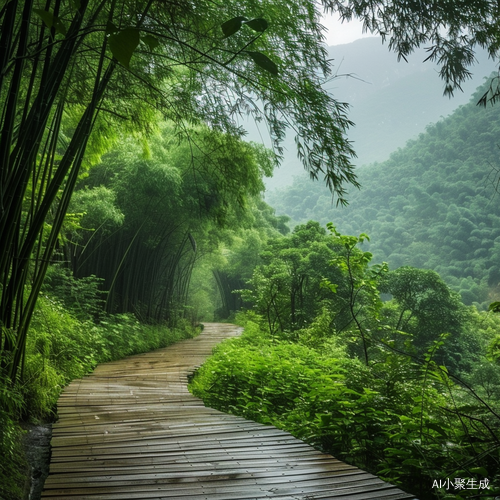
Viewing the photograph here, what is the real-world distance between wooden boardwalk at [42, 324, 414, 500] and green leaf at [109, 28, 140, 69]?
4.86 ft

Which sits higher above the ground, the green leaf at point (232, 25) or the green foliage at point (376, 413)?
the green leaf at point (232, 25)

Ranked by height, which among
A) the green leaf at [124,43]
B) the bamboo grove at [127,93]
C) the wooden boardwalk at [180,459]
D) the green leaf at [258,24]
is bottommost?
the wooden boardwalk at [180,459]

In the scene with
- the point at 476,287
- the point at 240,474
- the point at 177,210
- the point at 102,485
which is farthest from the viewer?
the point at 476,287

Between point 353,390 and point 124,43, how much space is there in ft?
7.78

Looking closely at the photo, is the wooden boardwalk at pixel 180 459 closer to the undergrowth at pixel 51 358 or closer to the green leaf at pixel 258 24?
the undergrowth at pixel 51 358

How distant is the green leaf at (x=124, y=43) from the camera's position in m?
0.75

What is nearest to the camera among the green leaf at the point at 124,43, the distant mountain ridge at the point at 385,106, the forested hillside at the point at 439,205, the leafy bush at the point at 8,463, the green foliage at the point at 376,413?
the green leaf at the point at 124,43

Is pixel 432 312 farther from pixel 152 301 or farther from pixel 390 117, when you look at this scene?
pixel 390 117

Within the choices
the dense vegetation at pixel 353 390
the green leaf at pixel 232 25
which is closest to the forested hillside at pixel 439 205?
the dense vegetation at pixel 353 390

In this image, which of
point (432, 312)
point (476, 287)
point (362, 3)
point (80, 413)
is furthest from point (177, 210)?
point (476, 287)

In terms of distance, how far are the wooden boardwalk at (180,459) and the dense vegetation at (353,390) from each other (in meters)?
0.29

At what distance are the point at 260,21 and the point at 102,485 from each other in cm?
165

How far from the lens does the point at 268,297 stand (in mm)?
8961

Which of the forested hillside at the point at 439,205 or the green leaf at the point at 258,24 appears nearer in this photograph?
the green leaf at the point at 258,24
